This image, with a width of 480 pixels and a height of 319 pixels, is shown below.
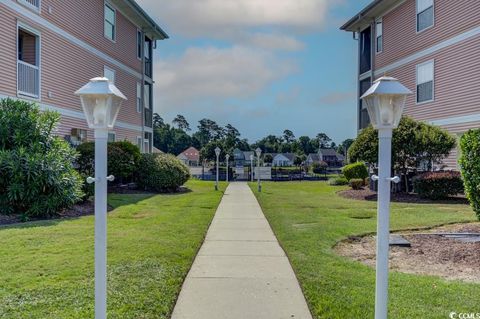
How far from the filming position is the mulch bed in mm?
6020

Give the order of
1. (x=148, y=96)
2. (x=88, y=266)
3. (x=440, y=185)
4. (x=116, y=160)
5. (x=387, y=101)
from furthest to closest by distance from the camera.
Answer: (x=148, y=96) → (x=116, y=160) → (x=440, y=185) → (x=88, y=266) → (x=387, y=101)

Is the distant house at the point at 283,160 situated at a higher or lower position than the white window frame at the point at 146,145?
lower

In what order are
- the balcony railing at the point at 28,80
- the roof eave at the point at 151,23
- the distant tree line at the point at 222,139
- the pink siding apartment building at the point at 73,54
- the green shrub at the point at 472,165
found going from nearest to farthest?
1. the green shrub at the point at 472,165
2. the pink siding apartment building at the point at 73,54
3. the balcony railing at the point at 28,80
4. the roof eave at the point at 151,23
5. the distant tree line at the point at 222,139

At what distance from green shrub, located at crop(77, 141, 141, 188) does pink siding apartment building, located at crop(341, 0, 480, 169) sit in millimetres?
10275

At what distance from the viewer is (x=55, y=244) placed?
7172mm

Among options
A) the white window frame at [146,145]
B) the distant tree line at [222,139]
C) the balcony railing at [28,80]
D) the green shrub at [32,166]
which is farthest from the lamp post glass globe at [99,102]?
the distant tree line at [222,139]

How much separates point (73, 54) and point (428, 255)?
14965 mm

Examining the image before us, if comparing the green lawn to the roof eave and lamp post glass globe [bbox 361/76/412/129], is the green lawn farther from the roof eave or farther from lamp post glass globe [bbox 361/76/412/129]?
the roof eave

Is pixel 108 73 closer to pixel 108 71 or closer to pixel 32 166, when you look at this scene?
pixel 108 71

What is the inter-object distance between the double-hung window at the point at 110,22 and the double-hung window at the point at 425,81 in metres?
14.0

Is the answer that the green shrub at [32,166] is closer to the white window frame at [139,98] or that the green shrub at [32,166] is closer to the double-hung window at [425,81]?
the white window frame at [139,98]

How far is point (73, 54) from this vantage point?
56.1ft

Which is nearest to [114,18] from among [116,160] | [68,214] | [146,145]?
[116,160]

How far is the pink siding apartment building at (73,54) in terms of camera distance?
13.2 meters
